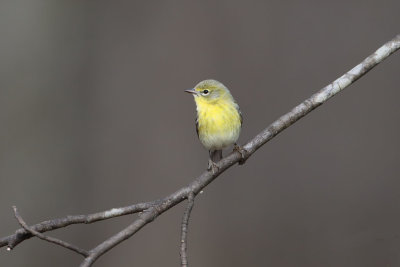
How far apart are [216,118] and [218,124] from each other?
0.06 meters

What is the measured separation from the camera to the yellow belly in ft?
12.3

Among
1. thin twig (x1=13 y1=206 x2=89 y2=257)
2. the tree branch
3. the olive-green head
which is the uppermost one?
the olive-green head

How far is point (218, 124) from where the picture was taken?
376 cm

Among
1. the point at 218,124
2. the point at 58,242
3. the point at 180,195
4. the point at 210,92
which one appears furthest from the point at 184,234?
the point at 210,92

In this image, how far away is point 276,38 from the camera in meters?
5.07

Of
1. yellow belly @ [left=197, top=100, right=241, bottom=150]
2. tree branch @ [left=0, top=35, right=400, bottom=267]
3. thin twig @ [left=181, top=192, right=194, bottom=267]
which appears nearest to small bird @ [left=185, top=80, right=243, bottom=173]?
yellow belly @ [left=197, top=100, right=241, bottom=150]

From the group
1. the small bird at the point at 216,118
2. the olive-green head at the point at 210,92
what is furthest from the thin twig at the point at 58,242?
the olive-green head at the point at 210,92

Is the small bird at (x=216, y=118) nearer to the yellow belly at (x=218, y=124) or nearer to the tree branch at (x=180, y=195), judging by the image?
the yellow belly at (x=218, y=124)

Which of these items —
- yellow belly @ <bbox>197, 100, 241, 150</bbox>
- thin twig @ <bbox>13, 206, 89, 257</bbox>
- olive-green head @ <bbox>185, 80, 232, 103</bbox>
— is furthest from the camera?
olive-green head @ <bbox>185, 80, 232, 103</bbox>

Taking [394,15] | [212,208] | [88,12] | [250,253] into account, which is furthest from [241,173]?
[88,12]

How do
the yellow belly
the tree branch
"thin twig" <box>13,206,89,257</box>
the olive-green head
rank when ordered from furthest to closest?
the olive-green head
the yellow belly
the tree branch
"thin twig" <box>13,206,89,257</box>

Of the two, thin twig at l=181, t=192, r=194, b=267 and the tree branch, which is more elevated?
the tree branch

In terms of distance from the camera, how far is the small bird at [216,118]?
12.3 feet

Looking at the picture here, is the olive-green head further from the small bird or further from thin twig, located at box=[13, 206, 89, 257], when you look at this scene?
thin twig, located at box=[13, 206, 89, 257]
